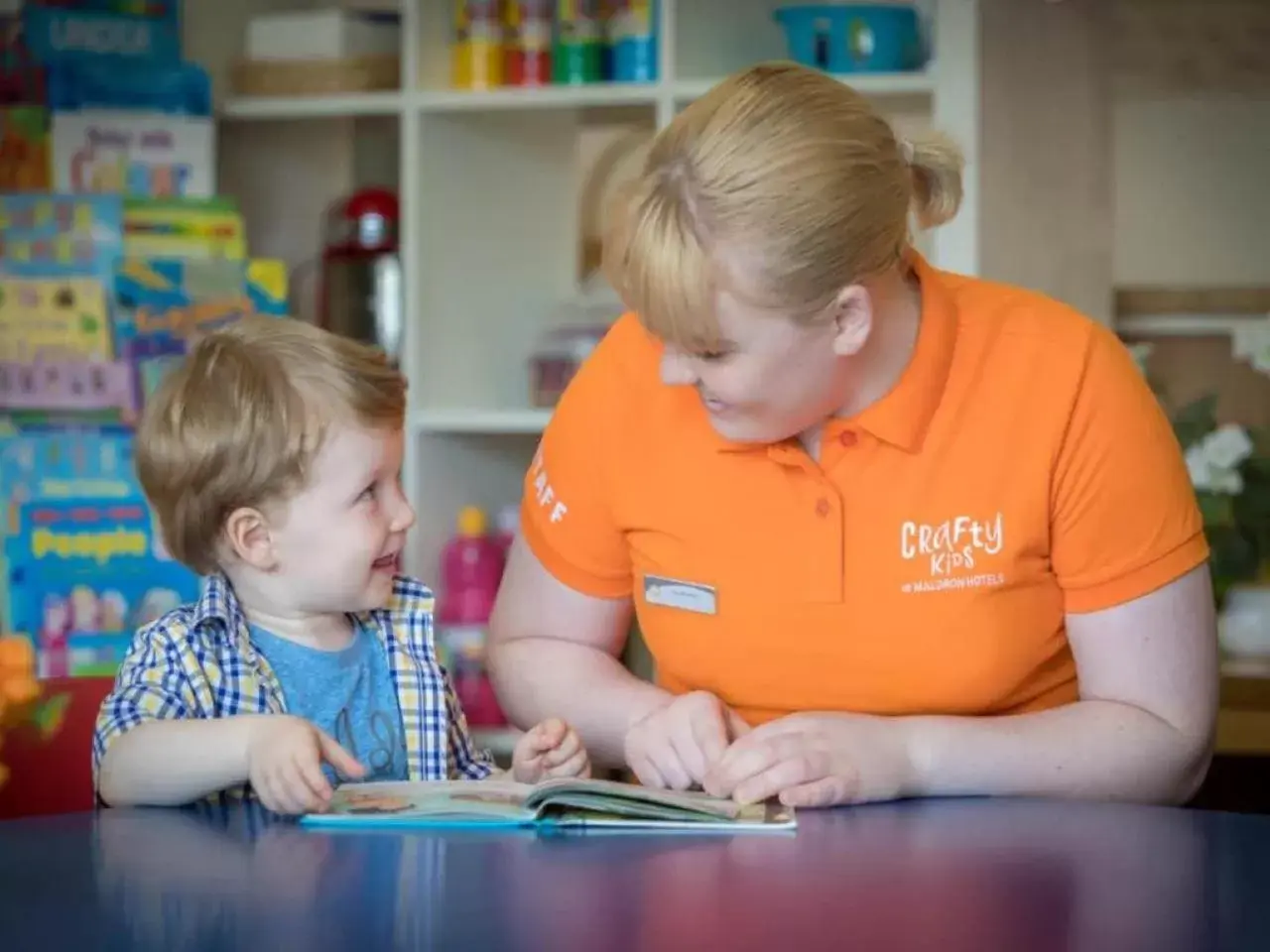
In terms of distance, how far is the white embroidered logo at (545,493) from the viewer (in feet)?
5.24

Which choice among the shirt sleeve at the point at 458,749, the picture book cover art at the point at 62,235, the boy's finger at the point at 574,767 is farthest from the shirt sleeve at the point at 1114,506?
the picture book cover art at the point at 62,235

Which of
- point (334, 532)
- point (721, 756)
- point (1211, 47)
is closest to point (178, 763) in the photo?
point (334, 532)

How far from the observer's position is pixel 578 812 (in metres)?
1.24

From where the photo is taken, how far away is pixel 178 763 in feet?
4.35

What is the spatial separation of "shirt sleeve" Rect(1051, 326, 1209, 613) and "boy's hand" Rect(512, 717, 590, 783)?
1.26ft

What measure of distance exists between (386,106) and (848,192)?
66.9 inches

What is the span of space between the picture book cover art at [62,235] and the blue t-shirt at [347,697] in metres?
1.37

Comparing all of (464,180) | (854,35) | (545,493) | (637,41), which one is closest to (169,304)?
(464,180)

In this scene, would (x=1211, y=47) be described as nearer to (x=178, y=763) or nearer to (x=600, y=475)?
(x=600, y=475)

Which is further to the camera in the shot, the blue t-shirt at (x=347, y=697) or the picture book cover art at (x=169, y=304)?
the picture book cover art at (x=169, y=304)

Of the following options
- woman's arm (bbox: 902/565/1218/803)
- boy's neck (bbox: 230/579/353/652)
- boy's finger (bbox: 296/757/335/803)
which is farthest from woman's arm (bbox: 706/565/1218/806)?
boy's neck (bbox: 230/579/353/652)

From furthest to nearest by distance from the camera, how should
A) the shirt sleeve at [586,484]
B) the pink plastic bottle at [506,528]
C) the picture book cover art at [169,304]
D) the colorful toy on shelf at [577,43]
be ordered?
the pink plastic bottle at [506,528] → the colorful toy on shelf at [577,43] → the picture book cover art at [169,304] → the shirt sleeve at [586,484]

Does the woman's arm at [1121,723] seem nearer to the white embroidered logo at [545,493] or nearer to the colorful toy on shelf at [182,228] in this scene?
the white embroidered logo at [545,493]

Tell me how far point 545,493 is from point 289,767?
41 cm
